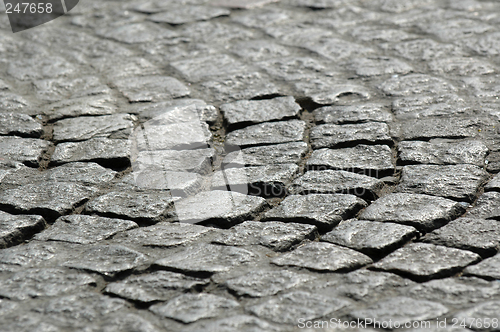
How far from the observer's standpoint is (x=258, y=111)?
3488 mm

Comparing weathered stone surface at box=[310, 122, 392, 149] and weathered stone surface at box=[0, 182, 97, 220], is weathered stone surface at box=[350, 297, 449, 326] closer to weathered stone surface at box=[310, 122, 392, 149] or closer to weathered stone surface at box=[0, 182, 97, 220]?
weathered stone surface at box=[310, 122, 392, 149]

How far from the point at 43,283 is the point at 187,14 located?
147 inches

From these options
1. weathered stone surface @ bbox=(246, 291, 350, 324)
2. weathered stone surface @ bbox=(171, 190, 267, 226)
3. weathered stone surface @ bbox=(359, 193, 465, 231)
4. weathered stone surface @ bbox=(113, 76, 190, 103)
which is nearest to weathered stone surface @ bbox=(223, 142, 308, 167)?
weathered stone surface @ bbox=(171, 190, 267, 226)

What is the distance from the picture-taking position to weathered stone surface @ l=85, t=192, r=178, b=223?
2.51 m

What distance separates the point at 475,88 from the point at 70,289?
109 inches

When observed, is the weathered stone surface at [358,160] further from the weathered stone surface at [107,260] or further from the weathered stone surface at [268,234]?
the weathered stone surface at [107,260]

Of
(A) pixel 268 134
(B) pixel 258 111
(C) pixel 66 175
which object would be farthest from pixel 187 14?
(C) pixel 66 175

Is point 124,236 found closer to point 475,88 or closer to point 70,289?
point 70,289

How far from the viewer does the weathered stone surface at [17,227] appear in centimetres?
234

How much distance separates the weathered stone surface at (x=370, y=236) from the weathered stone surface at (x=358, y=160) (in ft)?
1.54

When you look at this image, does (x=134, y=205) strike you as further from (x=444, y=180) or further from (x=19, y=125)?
(x=444, y=180)

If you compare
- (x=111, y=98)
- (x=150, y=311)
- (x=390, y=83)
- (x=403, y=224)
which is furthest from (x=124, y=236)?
(x=390, y=83)

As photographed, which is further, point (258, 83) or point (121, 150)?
point (258, 83)

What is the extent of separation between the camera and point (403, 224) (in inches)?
92.1
